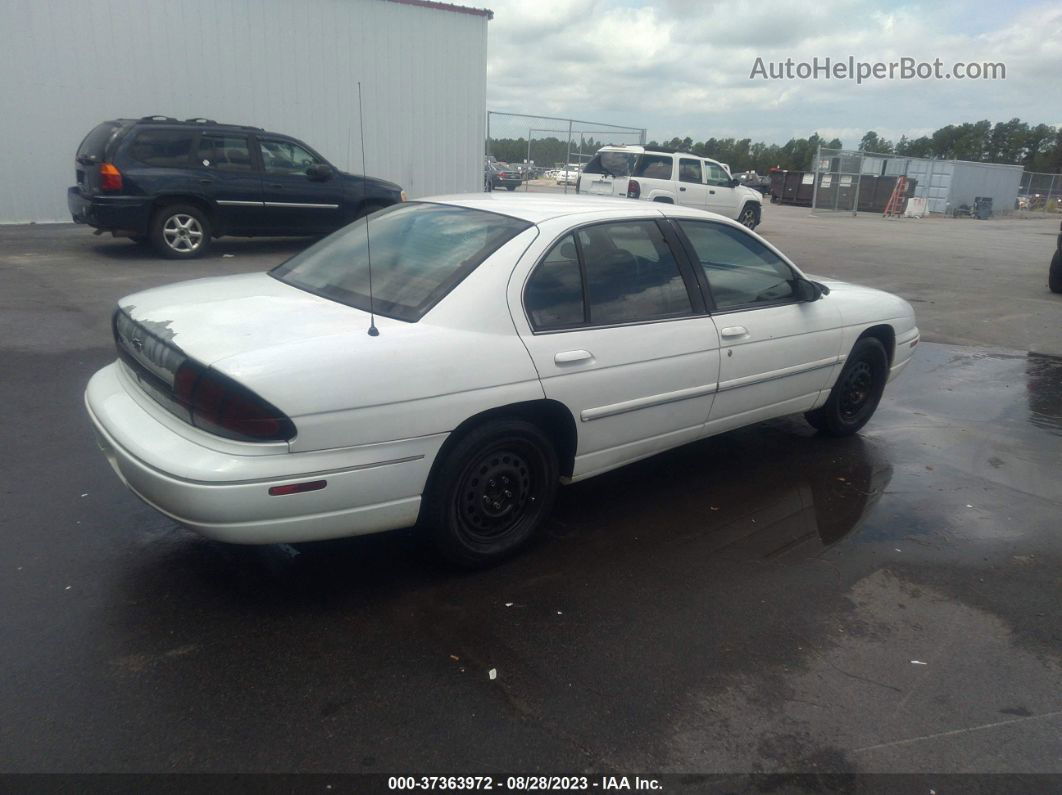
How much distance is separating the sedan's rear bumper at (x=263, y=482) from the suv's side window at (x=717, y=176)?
57.3 ft

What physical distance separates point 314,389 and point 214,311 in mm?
800

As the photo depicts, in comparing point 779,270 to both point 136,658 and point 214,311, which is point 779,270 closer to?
point 214,311

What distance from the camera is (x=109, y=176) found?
10.1 meters

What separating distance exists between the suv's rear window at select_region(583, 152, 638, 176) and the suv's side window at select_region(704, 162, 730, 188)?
6.83ft

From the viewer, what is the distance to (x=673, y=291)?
412 centimetres

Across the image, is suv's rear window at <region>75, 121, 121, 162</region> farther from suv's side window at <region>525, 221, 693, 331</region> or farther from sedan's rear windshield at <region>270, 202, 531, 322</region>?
suv's side window at <region>525, 221, 693, 331</region>

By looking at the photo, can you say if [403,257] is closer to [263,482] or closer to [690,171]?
[263,482]

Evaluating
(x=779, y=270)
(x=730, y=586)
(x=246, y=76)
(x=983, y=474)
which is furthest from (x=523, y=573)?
(x=246, y=76)

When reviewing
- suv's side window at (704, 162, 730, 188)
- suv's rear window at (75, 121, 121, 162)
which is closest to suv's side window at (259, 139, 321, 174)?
suv's rear window at (75, 121, 121, 162)

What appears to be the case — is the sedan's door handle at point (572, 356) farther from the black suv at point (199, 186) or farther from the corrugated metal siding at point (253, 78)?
the corrugated metal siding at point (253, 78)

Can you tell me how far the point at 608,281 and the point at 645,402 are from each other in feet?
2.02

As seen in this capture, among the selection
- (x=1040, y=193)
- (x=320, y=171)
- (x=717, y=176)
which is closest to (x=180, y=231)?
(x=320, y=171)

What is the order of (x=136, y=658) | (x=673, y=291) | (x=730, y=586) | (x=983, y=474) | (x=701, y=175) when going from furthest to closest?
(x=701, y=175)
(x=983, y=474)
(x=673, y=291)
(x=730, y=586)
(x=136, y=658)

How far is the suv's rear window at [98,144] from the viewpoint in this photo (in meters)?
10.3
